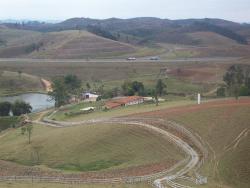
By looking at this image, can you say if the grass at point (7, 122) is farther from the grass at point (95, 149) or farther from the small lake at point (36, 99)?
the grass at point (95, 149)

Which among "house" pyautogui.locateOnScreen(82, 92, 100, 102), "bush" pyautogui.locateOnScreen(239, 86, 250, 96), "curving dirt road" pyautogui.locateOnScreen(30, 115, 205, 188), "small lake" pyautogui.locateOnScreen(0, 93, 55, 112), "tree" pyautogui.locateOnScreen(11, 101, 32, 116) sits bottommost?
"small lake" pyautogui.locateOnScreen(0, 93, 55, 112)

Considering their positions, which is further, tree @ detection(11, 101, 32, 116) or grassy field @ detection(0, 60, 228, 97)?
grassy field @ detection(0, 60, 228, 97)

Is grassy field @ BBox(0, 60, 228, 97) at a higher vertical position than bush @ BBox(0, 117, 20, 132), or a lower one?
higher

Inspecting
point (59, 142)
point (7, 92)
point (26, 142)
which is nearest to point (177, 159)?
point (59, 142)

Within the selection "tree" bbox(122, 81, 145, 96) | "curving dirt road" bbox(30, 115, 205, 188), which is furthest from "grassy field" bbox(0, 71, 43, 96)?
"curving dirt road" bbox(30, 115, 205, 188)

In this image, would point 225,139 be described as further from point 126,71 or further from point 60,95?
point 126,71

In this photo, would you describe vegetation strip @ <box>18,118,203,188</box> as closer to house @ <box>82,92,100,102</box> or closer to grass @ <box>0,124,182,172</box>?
grass @ <box>0,124,182,172</box>

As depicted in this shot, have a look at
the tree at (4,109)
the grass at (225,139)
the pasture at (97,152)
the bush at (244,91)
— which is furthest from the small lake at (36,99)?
the grass at (225,139)

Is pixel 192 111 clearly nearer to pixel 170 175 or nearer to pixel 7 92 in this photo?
pixel 170 175
